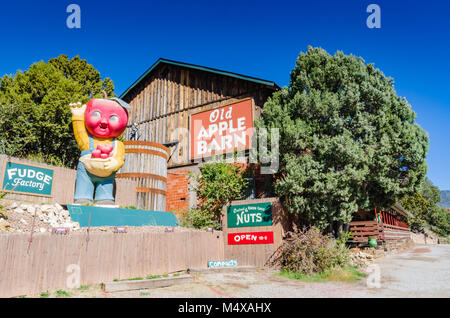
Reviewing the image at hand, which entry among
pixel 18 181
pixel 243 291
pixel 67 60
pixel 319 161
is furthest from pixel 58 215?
pixel 67 60

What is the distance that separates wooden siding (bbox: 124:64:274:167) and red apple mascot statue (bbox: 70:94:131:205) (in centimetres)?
717

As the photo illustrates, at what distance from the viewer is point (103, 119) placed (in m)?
11.5

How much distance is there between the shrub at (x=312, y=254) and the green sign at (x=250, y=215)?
47.1 inches

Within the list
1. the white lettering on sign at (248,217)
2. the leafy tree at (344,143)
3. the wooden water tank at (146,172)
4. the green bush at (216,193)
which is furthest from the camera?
the wooden water tank at (146,172)

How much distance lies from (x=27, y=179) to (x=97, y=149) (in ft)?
7.64

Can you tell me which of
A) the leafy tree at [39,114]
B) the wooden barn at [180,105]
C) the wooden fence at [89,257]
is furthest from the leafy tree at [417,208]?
the leafy tree at [39,114]

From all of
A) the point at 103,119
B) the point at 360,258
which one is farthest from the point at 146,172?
the point at 360,258

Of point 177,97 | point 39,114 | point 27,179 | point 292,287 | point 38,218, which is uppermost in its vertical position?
point 177,97

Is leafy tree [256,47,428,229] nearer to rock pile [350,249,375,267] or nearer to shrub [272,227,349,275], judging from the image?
shrub [272,227,349,275]

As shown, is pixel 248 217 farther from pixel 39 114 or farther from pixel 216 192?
pixel 39 114

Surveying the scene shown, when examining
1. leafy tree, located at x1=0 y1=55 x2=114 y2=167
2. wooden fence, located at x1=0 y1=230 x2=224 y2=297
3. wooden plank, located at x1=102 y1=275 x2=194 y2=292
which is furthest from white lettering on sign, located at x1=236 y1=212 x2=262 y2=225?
leafy tree, located at x1=0 y1=55 x2=114 y2=167

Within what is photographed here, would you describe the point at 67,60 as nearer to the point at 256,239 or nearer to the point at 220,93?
the point at 220,93

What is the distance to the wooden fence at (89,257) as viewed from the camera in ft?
20.9

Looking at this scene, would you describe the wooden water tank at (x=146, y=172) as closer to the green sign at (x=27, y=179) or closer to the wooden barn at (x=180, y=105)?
the wooden barn at (x=180, y=105)
